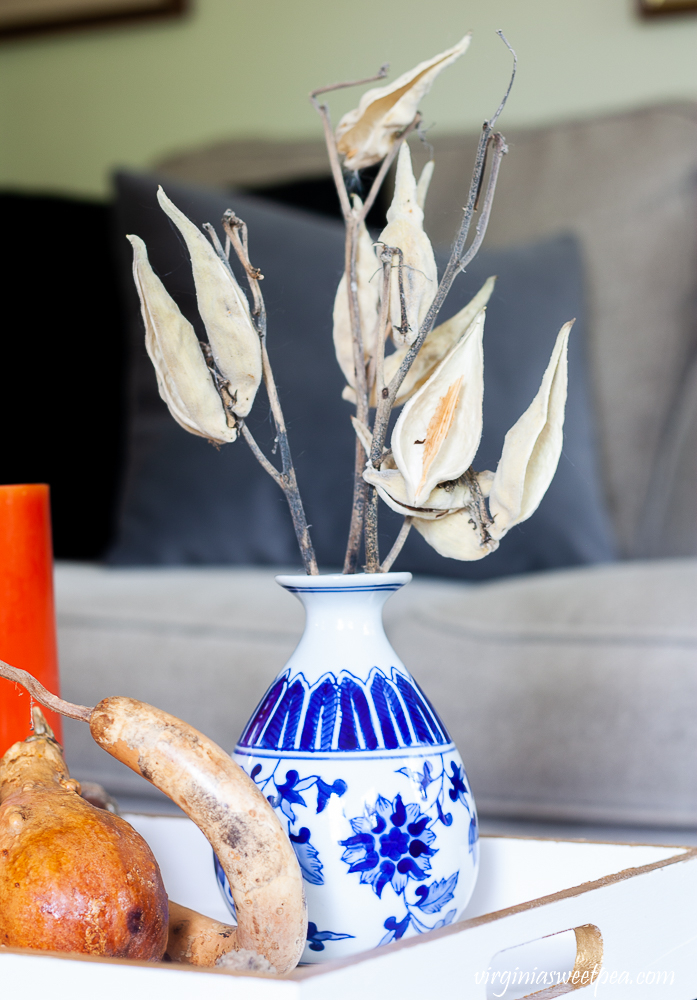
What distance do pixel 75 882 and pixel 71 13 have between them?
2.54m

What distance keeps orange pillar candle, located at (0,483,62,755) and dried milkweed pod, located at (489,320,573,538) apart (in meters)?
0.24

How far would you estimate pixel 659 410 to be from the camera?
1.46m

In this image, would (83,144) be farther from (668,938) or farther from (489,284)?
(668,938)

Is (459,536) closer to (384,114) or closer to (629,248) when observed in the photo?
(384,114)

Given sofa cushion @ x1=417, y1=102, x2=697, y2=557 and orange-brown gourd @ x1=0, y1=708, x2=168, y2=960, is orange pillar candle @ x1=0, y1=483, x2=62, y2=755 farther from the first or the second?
sofa cushion @ x1=417, y1=102, x2=697, y2=557

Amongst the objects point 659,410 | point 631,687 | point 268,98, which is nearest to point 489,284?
point 631,687

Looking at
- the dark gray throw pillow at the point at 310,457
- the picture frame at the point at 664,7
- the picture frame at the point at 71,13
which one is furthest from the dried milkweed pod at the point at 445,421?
the picture frame at the point at 71,13

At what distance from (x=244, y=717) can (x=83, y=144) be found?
1917 millimetres

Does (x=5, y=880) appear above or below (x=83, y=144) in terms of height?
below

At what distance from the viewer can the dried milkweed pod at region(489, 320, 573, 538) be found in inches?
17.3

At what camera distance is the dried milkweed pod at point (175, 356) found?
468 millimetres

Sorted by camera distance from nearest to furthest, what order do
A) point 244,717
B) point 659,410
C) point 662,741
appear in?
1. point 662,741
2. point 244,717
3. point 659,410

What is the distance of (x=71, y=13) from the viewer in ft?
8.13

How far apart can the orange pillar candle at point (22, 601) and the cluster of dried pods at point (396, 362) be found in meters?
0.11
